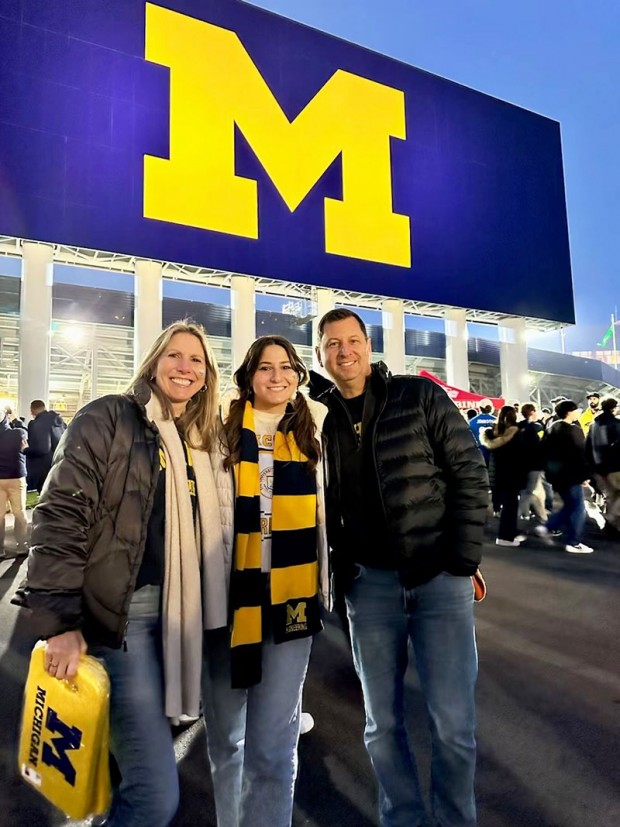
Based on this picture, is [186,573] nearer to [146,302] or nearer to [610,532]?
[610,532]

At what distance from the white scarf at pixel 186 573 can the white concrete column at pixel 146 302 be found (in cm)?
940

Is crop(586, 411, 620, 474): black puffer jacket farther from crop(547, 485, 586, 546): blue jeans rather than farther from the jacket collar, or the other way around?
the jacket collar

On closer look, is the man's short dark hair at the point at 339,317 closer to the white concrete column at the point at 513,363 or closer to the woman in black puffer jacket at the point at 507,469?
the woman in black puffer jacket at the point at 507,469

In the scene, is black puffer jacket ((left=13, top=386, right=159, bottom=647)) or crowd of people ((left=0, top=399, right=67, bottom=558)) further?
crowd of people ((left=0, top=399, right=67, bottom=558))

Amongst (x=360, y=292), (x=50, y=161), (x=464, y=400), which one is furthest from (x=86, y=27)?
(x=464, y=400)

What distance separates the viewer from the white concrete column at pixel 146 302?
10.4m

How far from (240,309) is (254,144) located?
11.3 feet

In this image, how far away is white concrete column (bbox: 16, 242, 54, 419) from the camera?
9.40 meters

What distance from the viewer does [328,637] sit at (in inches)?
137

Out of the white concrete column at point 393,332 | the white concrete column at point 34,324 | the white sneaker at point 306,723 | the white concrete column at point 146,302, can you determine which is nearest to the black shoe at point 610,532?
the white sneaker at point 306,723

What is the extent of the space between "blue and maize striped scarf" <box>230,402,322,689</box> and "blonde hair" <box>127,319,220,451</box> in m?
0.11

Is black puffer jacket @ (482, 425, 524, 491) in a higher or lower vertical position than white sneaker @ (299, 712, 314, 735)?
higher

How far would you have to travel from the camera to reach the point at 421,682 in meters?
1.62

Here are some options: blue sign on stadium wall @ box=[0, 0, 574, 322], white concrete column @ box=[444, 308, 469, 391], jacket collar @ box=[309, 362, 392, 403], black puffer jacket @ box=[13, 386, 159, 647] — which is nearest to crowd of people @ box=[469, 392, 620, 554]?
jacket collar @ box=[309, 362, 392, 403]
